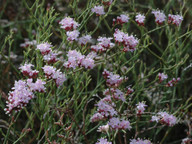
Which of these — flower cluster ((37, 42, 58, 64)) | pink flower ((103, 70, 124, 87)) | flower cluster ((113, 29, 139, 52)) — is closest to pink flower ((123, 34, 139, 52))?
flower cluster ((113, 29, 139, 52))

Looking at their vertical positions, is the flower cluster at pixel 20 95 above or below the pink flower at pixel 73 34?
below

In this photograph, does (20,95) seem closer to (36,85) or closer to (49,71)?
(36,85)

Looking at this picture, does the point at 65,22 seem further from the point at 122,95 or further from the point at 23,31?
the point at 23,31

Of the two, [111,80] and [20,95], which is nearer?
[20,95]

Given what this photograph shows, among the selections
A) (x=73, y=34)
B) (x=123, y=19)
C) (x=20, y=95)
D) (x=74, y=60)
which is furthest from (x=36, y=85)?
(x=123, y=19)

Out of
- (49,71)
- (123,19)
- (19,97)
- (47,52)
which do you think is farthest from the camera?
(123,19)

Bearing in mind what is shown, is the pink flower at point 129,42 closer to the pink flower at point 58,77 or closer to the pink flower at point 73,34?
the pink flower at point 73,34

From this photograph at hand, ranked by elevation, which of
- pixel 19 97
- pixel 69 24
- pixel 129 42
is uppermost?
pixel 69 24

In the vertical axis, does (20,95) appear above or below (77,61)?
below

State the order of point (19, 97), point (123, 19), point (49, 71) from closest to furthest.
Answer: point (19, 97) → point (49, 71) → point (123, 19)

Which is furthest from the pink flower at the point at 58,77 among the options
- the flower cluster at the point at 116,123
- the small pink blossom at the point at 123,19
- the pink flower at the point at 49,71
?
the small pink blossom at the point at 123,19

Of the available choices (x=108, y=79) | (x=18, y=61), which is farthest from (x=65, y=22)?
(x=18, y=61)
